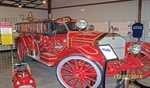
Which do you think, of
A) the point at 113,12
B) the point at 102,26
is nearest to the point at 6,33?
the point at 113,12

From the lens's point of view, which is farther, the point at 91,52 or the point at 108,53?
the point at 91,52

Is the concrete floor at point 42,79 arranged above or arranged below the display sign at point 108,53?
below

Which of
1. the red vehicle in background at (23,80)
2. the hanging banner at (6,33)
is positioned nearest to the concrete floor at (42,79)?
the red vehicle in background at (23,80)

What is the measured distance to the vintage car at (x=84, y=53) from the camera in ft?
9.30

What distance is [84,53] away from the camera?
274 centimetres

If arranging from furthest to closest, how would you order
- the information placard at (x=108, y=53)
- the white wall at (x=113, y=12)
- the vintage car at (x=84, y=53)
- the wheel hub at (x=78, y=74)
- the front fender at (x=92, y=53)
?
1. the white wall at (x=113, y=12)
2. the wheel hub at (x=78, y=74)
3. the vintage car at (x=84, y=53)
4. the front fender at (x=92, y=53)
5. the information placard at (x=108, y=53)

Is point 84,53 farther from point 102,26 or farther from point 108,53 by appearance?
point 102,26

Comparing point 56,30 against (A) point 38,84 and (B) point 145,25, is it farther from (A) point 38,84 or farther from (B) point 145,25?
(B) point 145,25

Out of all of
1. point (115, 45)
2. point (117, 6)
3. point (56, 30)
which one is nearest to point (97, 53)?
point (115, 45)

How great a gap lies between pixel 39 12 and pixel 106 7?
4710mm

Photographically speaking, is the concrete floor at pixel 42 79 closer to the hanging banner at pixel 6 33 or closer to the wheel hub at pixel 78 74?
the wheel hub at pixel 78 74

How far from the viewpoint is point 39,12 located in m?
11.1

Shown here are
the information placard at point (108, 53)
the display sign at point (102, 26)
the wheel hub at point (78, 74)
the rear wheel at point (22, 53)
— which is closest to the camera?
the information placard at point (108, 53)

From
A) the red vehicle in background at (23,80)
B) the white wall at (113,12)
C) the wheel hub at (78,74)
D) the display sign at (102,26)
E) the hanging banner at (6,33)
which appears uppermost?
the white wall at (113,12)
